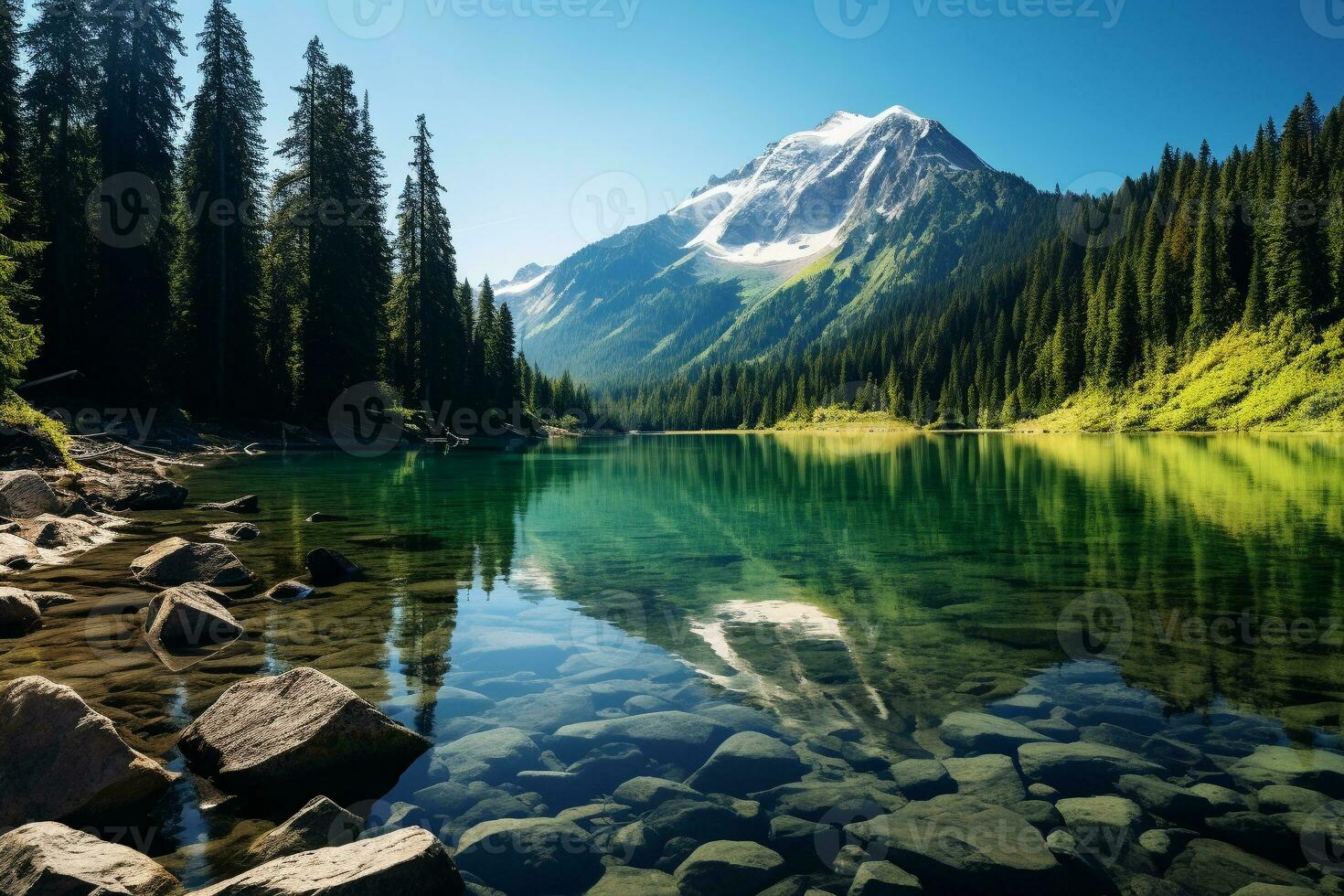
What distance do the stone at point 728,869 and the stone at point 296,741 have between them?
3125 millimetres

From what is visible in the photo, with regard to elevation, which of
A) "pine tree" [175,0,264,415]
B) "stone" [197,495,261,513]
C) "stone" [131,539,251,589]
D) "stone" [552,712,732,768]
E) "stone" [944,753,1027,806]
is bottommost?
"stone" [552,712,732,768]

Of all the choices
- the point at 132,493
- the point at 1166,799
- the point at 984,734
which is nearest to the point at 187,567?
the point at 132,493

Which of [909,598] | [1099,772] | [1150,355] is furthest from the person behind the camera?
[1150,355]

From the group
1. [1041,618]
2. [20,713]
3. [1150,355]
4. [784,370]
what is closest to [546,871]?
[20,713]

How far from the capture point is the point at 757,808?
611 centimetres

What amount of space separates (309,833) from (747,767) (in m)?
3.86

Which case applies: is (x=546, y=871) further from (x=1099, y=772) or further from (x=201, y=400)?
(x=201, y=400)

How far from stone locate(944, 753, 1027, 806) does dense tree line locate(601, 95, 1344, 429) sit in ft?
323

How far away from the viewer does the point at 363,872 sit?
437cm

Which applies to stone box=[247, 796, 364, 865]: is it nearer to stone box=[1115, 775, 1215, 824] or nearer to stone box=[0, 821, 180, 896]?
stone box=[0, 821, 180, 896]

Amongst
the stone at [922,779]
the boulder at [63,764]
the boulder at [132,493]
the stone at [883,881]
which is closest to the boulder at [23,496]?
the boulder at [132,493]

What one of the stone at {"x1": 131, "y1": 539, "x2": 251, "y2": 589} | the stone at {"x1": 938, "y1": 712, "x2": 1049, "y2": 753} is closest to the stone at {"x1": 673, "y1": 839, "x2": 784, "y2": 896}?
the stone at {"x1": 938, "y1": 712, "x2": 1049, "y2": 753}

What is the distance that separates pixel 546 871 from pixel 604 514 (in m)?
20.5

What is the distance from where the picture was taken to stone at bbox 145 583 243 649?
32.9ft
